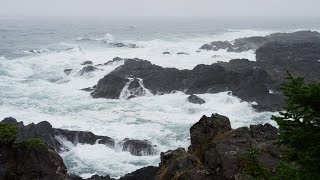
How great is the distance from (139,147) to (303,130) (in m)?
19.0

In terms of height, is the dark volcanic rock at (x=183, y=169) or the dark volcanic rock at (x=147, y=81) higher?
the dark volcanic rock at (x=183, y=169)

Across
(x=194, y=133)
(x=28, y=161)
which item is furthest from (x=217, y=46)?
(x=28, y=161)

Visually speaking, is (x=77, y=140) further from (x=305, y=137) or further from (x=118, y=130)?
(x=305, y=137)

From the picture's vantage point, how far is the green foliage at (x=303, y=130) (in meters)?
6.38

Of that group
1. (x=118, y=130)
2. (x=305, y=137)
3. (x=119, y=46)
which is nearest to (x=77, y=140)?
(x=118, y=130)

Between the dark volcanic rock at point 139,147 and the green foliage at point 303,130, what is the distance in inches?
726

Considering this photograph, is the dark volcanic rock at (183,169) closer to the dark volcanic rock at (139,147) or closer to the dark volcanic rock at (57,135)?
the dark volcanic rock at (139,147)

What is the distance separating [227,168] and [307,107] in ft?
23.5

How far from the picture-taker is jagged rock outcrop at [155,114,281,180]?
1344 cm

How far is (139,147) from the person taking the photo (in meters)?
25.1

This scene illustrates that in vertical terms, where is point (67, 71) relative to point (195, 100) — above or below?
above

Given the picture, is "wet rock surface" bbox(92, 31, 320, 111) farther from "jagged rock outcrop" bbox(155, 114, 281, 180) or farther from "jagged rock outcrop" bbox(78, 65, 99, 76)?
"jagged rock outcrop" bbox(155, 114, 281, 180)

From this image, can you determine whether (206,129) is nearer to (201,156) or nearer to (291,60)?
(201,156)

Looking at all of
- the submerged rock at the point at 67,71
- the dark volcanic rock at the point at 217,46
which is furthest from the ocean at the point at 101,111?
the dark volcanic rock at the point at 217,46
